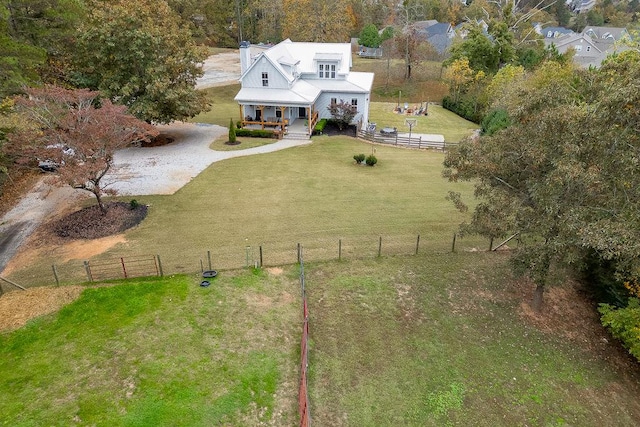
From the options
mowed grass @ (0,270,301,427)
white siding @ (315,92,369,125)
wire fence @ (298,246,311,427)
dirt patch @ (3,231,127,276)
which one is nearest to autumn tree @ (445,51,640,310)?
wire fence @ (298,246,311,427)

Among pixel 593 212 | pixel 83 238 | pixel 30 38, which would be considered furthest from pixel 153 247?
pixel 30 38

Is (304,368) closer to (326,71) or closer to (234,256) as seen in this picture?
(234,256)

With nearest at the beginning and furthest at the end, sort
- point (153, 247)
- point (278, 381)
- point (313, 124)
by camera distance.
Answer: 1. point (278, 381)
2. point (153, 247)
3. point (313, 124)

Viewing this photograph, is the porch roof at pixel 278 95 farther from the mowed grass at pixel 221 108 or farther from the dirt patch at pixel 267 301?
the dirt patch at pixel 267 301

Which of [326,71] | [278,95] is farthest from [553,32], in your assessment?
[278,95]

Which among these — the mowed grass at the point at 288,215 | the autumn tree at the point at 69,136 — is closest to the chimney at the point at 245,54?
the mowed grass at the point at 288,215

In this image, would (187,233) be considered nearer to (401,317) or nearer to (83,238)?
(83,238)

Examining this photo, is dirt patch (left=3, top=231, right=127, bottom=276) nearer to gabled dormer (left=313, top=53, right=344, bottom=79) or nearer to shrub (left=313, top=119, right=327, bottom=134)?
shrub (left=313, top=119, right=327, bottom=134)
